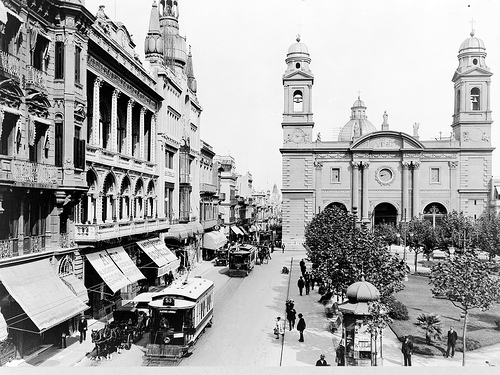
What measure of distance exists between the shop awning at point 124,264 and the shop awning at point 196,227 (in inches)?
566

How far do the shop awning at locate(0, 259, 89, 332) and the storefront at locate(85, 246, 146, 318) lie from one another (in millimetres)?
4180

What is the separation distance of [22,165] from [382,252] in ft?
52.1

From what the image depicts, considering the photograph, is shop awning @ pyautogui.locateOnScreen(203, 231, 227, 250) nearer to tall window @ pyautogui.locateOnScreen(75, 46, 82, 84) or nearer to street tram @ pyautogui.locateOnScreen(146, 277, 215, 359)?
street tram @ pyautogui.locateOnScreen(146, 277, 215, 359)

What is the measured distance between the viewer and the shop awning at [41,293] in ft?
51.2

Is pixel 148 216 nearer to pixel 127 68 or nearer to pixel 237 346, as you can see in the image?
pixel 127 68

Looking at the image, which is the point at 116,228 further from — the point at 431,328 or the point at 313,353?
the point at 431,328

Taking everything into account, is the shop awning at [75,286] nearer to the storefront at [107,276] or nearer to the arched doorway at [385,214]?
the storefront at [107,276]

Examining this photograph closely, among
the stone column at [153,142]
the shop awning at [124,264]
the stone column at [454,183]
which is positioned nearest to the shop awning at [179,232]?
the stone column at [153,142]

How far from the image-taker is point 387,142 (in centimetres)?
7306

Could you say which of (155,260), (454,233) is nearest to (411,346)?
(155,260)

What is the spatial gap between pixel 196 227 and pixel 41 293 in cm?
2570

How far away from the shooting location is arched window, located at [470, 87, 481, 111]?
69.5m

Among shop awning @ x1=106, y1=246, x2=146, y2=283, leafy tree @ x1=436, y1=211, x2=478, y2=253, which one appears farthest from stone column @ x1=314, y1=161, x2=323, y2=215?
shop awning @ x1=106, y1=246, x2=146, y2=283

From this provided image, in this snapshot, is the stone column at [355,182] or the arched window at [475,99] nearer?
the arched window at [475,99]
